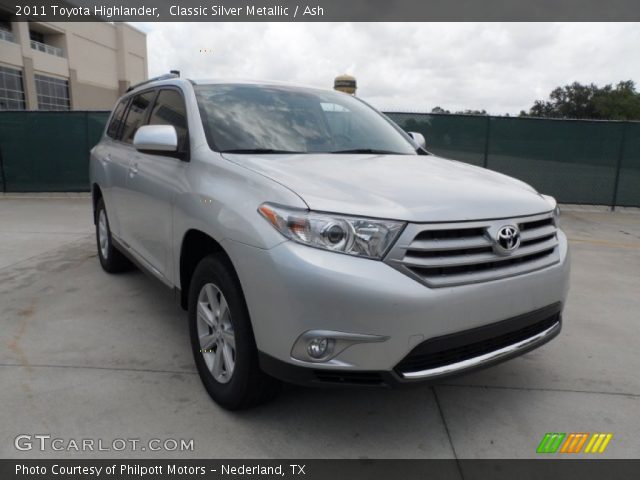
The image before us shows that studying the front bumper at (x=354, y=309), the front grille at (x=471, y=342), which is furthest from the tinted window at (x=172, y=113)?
the front grille at (x=471, y=342)

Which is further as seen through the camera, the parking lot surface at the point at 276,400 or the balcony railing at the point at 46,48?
the balcony railing at the point at 46,48

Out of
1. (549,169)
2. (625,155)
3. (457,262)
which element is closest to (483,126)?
(549,169)

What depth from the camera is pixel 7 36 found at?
135 ft

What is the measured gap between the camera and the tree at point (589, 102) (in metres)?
58.4

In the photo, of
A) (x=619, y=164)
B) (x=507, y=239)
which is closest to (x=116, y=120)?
(x=507, y=239)

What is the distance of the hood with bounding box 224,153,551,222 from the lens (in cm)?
221

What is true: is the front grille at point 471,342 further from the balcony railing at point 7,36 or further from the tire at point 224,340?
the balcony railing at point 7,36

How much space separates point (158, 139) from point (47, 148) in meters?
9.31

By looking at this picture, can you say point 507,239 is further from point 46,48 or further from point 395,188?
point 46,48

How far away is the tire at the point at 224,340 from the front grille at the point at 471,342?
706 millimetres

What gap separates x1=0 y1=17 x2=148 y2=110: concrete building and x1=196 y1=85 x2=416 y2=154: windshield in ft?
150
